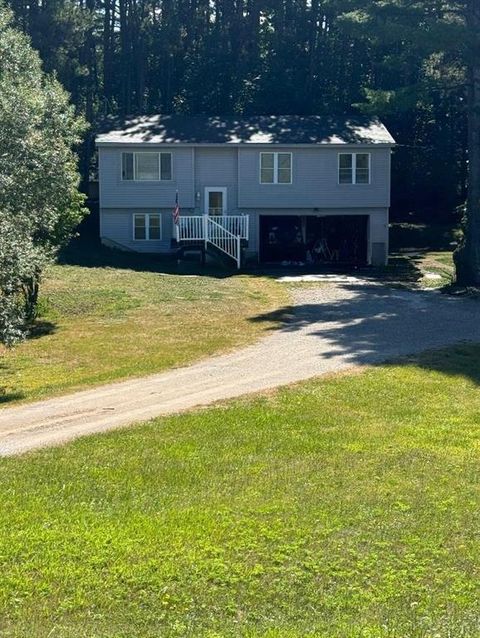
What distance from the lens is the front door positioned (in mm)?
35281

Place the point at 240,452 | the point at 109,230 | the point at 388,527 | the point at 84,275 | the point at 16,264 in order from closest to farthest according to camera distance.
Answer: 1. the point at 388,527
2. the point at 240,452
3. the point at 16,264
4. the point at 84,275
5. the point at 109,230

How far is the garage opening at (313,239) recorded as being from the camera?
121 ft

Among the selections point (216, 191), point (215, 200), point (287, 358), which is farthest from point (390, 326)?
point (215, 200)

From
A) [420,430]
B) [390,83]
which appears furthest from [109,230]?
[420,430]

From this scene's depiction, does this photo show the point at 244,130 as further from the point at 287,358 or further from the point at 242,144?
the point at 287,358

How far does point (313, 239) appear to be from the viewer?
124 feet

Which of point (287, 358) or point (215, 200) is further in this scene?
point (215, 200)

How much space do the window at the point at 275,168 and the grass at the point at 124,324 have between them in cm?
636

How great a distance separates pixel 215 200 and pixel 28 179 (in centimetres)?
1883

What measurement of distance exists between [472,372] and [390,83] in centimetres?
3667

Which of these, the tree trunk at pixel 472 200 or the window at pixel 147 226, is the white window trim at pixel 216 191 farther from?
the tree trunk at pixel 472 200

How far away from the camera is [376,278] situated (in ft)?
101

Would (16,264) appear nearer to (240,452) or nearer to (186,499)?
(240,452)

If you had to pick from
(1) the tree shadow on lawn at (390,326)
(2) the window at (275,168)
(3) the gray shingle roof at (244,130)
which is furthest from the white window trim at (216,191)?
(1) the tree shadow on lawn at (390,326)
